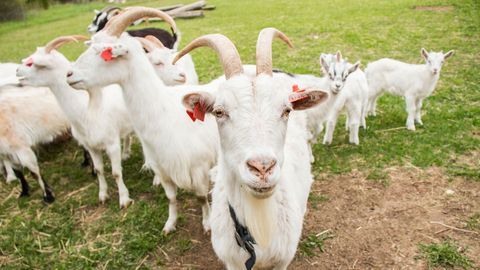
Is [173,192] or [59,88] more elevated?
[59,88]

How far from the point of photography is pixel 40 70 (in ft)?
13.5

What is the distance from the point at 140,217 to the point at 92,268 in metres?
0.79

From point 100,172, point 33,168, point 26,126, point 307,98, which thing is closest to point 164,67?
point 100,172

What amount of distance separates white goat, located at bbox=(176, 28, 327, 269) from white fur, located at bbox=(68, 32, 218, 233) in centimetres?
102

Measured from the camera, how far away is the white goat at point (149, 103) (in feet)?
11.0

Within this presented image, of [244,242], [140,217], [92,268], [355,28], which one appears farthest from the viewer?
[355,28]

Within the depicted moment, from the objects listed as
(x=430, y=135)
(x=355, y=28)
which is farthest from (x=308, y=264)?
(x=355, y=28)

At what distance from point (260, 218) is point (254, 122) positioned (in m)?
0.69

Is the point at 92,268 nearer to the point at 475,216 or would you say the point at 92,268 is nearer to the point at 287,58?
the point at 475,216

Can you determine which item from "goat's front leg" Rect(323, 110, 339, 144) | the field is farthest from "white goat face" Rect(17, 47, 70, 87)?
"goat's front leg" Rect(323, 110, 339, 144)

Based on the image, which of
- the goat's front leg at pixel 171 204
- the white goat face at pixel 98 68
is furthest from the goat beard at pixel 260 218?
the white goat face at pixel 98 68

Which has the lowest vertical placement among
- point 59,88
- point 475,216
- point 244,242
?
point 475,216

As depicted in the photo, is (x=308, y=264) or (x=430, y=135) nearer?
(x=308, y=264)

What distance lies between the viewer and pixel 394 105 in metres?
6.34
